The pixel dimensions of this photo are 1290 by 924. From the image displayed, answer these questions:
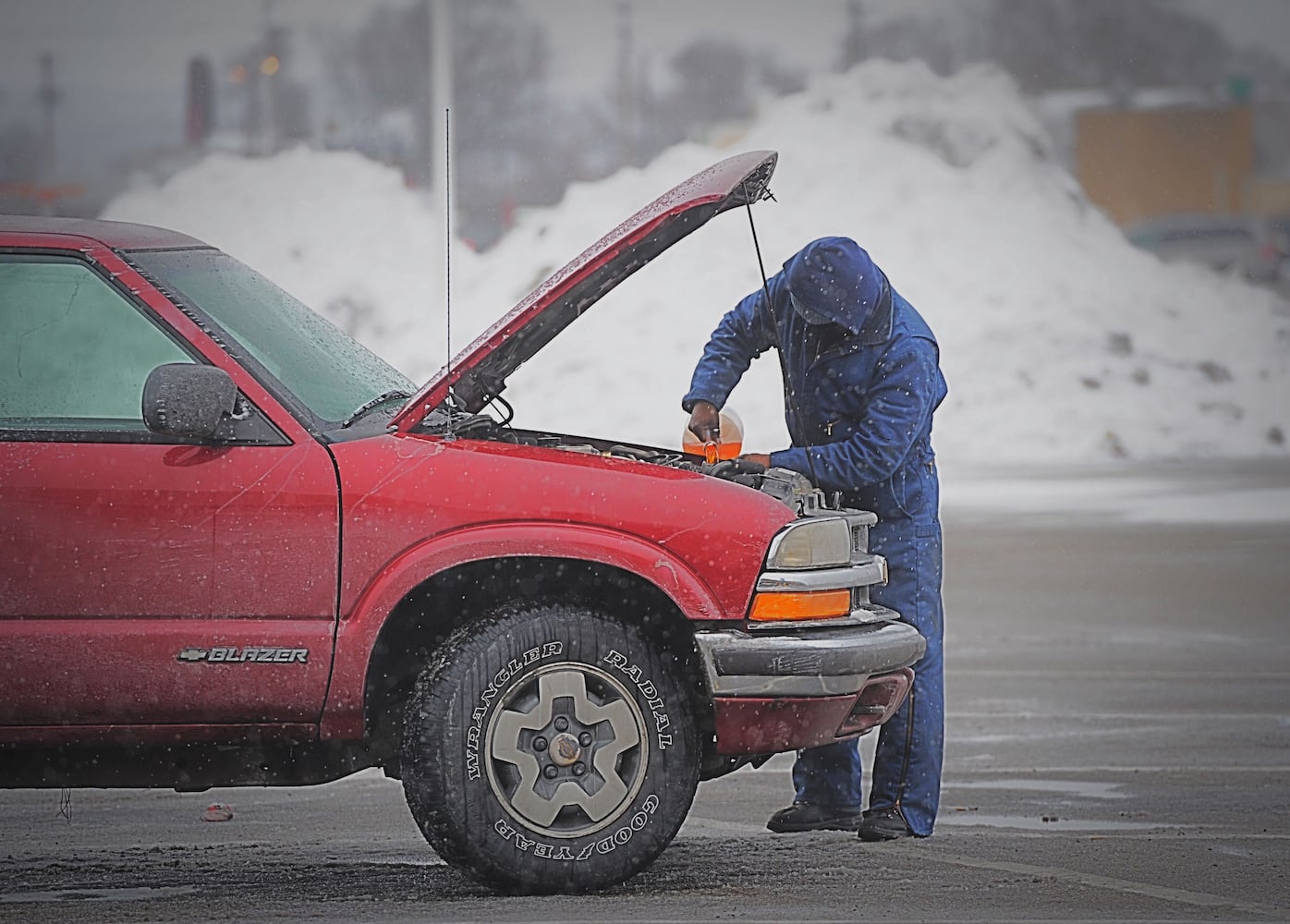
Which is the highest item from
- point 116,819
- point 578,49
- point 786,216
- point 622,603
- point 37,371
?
point 578,49

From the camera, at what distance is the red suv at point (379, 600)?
5.12 meters

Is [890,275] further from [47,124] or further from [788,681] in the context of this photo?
[788,681]

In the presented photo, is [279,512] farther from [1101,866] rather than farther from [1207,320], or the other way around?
[1207,320]

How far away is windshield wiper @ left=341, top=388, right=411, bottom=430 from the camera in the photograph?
553 centimetres

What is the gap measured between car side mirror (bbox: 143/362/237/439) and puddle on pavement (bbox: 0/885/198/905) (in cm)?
118

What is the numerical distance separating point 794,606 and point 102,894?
1.89m

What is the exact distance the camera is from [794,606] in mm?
5273

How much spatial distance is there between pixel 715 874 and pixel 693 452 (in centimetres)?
147

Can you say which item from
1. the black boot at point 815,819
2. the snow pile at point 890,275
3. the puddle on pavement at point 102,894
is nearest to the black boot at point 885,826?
the black boot at point 815,819

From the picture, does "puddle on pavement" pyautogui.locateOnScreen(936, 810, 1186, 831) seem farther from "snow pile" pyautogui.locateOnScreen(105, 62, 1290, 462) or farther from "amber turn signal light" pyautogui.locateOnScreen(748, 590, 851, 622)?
"snow pile" pyautogui.locateOnScreen(105, 62, 1290, 462)

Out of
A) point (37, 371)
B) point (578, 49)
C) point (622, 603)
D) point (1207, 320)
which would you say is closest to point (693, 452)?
point (622, 603)

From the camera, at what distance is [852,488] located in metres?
6.29

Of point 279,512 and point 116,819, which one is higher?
point 279,512

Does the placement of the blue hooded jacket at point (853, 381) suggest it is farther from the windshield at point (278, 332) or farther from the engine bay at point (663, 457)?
the windshield at point (278, 332)
